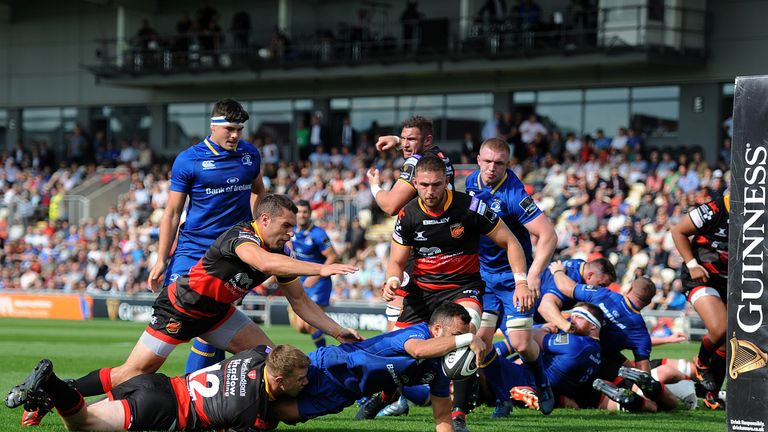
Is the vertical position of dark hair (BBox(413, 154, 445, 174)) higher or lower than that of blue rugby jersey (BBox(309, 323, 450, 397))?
higher

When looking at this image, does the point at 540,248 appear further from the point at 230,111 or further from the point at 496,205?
the point at 230,111

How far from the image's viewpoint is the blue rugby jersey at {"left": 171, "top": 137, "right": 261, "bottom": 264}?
9.23m

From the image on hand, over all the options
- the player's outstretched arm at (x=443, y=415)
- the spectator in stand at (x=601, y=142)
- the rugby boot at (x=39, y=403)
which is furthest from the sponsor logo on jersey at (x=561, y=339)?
the spectator in stand at (x=601, y=142)

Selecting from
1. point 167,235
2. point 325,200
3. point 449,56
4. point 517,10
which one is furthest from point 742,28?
point 167,235

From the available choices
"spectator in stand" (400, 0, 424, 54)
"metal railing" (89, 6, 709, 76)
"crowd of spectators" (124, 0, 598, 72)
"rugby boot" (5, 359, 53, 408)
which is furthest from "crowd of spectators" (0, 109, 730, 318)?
"rugby boot" (5, 359, 53, 408)

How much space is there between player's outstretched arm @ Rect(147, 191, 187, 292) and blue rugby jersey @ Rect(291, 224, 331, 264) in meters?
5.40

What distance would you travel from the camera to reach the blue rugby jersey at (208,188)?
9.23 meters

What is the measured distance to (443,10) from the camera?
34.7m

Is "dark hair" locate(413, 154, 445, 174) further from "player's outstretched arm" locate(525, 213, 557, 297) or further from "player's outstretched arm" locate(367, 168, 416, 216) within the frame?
"player's outstretched arm" locate(525, 213, 557, 297)

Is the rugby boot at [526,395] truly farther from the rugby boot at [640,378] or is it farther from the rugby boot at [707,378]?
the rugby boot at [707,378]

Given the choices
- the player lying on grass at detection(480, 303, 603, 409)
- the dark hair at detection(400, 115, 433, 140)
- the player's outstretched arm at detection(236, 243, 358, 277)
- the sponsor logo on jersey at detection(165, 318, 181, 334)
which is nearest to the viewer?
the player's outstretched arm at detection(236, 243, 358, 277)

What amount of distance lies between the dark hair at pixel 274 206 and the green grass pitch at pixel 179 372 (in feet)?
5.78

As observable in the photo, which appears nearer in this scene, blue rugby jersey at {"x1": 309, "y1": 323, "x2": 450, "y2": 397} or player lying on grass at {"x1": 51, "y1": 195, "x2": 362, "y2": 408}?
blue rugby jersey at {"x1": 309, "y1": 323, "x2": 450, "y2": 397}

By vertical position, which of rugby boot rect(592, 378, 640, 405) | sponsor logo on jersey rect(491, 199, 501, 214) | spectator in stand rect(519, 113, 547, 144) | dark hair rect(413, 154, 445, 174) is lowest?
rugby boot rect(592, 378, 640, 405)
